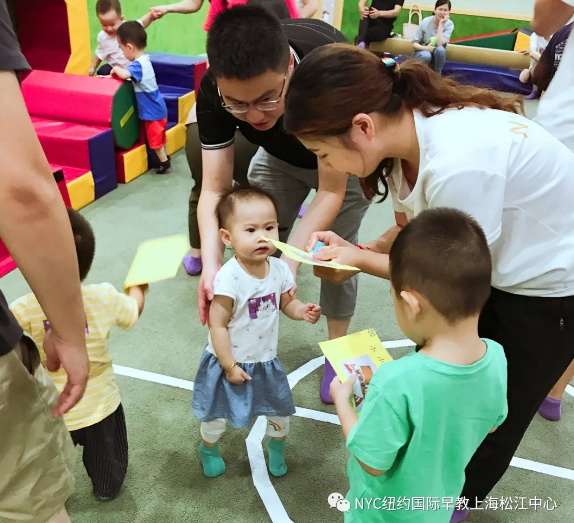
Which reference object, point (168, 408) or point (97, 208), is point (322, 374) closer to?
point (168, 408)

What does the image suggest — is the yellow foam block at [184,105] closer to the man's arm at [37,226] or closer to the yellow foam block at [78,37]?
the yellow foam block at [78,37]

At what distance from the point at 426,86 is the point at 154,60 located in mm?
4018

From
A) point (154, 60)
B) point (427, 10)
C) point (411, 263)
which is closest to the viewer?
point (411, 263)

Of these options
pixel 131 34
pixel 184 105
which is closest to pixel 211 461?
pixel 131 34

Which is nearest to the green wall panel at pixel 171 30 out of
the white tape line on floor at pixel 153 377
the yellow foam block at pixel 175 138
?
the yellow foam block at pixel 175 138

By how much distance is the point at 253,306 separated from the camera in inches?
62.9

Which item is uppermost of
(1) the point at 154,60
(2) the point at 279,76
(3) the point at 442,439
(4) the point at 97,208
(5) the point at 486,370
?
(2) the point at 279,76

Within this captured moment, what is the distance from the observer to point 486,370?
3.50 ft

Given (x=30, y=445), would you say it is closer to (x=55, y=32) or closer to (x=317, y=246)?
(x=317, y=246)

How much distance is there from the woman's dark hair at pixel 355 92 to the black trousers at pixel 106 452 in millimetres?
1031

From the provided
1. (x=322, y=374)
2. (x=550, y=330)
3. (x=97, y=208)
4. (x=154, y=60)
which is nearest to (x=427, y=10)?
(x=154, y=60)

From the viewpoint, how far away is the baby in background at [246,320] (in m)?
1.56

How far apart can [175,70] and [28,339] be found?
4080 mm

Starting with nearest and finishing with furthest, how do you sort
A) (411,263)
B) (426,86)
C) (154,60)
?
(411,263), (426,86), (154,60)
